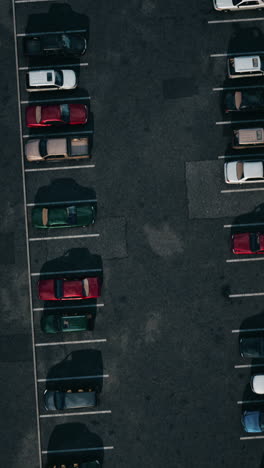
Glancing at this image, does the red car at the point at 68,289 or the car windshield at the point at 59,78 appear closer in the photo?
the red car at the point at 68,289

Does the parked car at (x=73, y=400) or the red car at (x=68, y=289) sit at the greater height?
the red car at (x=68, y=289)

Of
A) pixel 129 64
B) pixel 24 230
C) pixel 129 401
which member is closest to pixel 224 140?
pixel 129 64

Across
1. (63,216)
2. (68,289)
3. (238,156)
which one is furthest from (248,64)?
(68,289)

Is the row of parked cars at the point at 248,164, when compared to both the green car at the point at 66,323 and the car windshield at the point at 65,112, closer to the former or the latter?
the green car at the point at 66,323

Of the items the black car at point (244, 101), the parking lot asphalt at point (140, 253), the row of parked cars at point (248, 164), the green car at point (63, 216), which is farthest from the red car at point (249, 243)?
the green car at point (63, 216)

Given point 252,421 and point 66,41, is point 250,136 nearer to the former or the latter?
point 66,41
